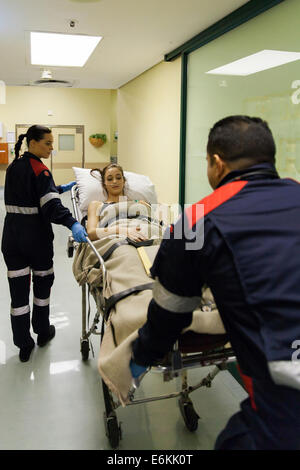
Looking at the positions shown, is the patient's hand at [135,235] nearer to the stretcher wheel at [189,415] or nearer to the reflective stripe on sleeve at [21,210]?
the reflective stripe on sleeve at [21,210]

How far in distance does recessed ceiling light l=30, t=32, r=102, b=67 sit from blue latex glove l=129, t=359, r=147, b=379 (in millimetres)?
3004

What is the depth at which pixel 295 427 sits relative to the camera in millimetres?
952

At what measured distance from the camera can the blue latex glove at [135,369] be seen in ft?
4.42

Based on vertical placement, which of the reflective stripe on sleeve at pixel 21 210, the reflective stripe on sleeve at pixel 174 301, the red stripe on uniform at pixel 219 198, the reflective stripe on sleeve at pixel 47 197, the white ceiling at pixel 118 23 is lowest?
the reflective stripe on sleeve at pixel 174 301

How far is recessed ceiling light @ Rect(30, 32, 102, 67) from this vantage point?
3.53m

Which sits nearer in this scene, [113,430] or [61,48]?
[113,430]

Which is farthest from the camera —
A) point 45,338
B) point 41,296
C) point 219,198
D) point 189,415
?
point 45,338

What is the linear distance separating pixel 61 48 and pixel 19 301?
268 cm

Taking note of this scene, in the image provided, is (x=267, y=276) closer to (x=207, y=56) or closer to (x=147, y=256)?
(x=147, y=256)

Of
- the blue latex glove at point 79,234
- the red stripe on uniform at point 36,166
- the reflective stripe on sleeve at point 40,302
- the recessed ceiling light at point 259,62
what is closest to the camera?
the recessed ceiling light at point 259,62

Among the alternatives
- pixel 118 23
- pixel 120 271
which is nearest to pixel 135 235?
pixel 120 271

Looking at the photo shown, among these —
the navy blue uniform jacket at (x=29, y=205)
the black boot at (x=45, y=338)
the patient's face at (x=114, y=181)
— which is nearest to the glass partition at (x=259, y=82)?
the patient's face at (x=114, y=181)

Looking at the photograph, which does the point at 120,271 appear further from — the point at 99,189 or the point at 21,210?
the point at 99,189

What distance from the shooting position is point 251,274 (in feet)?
3.11
